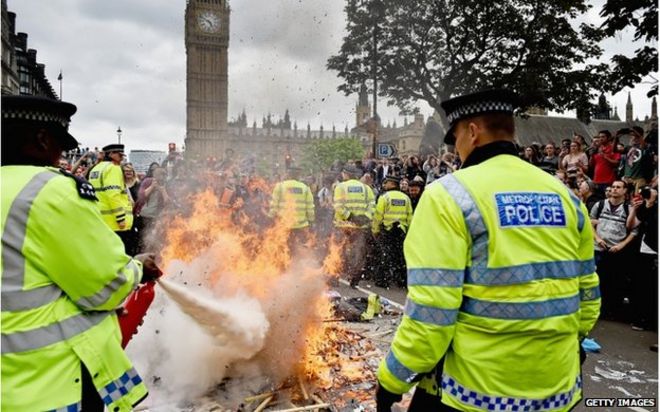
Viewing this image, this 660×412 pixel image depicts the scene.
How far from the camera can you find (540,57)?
1961 centimetres

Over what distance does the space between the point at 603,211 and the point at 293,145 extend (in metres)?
95.6

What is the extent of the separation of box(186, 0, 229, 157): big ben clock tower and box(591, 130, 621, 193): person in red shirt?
225 feet

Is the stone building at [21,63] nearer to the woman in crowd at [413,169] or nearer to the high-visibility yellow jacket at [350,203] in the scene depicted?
the woman in crowd at [413,169]

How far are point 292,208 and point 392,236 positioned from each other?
2.05 meters

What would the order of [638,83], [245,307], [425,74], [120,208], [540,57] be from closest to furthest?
[245,307]
[120,208]
[638,83]
[540,57]
[425,74]

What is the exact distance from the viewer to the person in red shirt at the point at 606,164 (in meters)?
9.89

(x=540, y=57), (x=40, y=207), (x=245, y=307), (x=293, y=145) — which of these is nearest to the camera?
(x=40, y=207)

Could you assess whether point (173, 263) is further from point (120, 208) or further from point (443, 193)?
point (443, 193)

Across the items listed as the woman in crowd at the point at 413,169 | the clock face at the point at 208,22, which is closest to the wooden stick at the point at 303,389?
the woman in crowd at the point at 413,169

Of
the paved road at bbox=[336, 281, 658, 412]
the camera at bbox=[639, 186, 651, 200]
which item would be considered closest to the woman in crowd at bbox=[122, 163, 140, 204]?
the paved road at bbox=[336, 281, 658, 412]

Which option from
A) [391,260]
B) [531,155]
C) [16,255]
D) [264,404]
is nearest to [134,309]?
[16,255]

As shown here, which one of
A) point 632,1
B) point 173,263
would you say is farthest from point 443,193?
point 632,1

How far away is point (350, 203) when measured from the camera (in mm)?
10023

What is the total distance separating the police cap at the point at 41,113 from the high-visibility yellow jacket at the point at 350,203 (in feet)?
26.0
